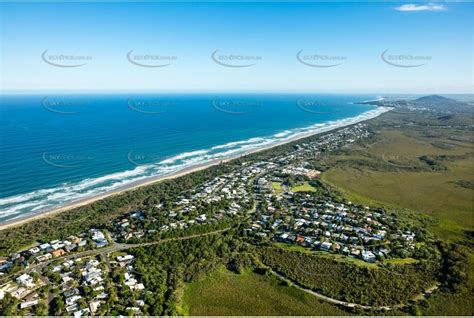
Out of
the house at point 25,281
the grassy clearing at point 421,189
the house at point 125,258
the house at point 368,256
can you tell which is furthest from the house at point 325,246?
the house at point 25,281

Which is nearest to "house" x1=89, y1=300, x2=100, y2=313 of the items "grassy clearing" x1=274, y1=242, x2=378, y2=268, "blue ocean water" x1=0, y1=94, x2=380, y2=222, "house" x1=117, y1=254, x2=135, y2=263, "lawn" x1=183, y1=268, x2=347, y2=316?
"house" x1=117, y1=254, x2=135, y2=263

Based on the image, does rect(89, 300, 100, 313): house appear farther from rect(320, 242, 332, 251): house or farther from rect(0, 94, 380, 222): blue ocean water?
A: rect(0, 94, 380, 222): blue ocean water

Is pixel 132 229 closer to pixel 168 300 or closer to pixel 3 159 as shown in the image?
pixel 168 300

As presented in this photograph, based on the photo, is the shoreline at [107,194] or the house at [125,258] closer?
the house at [125,258]

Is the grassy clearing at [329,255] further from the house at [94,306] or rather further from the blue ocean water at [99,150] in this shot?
the blue ocean water at [99,150]

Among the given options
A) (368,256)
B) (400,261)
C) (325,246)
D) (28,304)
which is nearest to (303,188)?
(325,246)

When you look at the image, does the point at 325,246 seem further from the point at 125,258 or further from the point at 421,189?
the point at 421,189

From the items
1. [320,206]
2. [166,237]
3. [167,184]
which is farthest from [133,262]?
[320,206]
